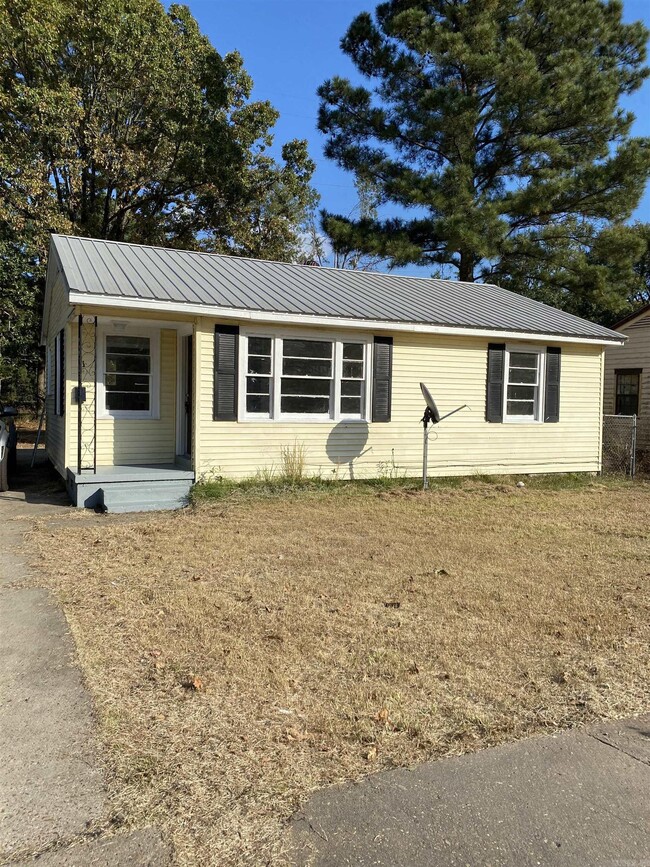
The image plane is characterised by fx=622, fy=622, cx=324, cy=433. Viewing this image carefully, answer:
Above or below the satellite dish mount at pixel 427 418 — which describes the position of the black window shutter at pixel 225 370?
above

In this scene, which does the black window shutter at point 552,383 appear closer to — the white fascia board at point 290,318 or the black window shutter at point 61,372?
the white fascia board at point 290,318

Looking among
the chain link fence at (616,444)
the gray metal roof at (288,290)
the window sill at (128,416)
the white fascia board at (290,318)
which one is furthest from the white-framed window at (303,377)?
the chain link fence at (616,444)

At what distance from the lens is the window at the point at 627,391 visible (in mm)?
17047

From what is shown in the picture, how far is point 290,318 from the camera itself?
9.30m

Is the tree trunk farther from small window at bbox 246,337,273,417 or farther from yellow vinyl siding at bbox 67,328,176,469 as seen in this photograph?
yellow vinyl siding at bbox 67,328,176,469

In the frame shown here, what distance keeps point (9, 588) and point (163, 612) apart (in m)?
1.51

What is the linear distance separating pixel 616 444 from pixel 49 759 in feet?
43.8

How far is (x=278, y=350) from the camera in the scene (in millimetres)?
9672

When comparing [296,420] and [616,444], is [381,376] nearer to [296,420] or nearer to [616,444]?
[296,420]

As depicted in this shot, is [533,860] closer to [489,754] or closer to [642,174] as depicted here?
[489,754]

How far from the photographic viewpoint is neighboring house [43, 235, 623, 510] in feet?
29.6

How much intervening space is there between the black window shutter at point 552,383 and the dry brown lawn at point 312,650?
485cm

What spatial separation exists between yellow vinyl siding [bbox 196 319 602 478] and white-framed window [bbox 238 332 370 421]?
20cm

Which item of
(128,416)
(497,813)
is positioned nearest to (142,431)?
(128,416)
